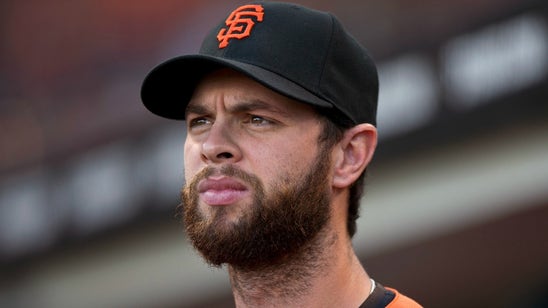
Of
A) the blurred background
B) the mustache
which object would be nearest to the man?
the mustache

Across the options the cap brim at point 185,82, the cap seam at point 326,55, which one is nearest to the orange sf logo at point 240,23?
the cap brim at point 185,82

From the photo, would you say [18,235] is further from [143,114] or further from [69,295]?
[143,114]

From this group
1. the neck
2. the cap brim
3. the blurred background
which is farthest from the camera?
the blurred background

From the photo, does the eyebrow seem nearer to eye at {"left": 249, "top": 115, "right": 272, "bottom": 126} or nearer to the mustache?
eye at {"left": 249, "top": 115, "right": 272, "bottom": 126}

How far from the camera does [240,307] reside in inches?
118

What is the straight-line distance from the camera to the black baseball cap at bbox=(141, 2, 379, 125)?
112 inches

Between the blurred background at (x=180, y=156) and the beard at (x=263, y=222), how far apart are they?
5210 millimetres

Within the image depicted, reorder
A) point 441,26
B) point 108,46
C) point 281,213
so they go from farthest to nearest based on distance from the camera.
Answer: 1. point 108,46
2. point 441,26
3. point 281,213

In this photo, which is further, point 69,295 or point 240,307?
point 69,295

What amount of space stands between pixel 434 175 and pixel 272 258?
5.51 m

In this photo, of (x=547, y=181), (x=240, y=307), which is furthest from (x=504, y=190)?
(x=240, y=307)

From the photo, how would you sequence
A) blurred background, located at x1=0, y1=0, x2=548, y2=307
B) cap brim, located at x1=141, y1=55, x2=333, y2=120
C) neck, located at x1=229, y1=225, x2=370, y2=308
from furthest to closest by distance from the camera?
blurred background, located at x1=0, y1=0, x2=548, y2=307 < neck, located at x1=229, y1=225, x2=370, y2=308 < cap brim, located at x1=141, y1=55, x2=333, y2=120

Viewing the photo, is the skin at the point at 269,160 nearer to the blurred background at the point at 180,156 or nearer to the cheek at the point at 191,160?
the cheek at the point at 191,160

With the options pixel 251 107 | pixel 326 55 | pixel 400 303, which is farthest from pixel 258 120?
pixel 400 303
